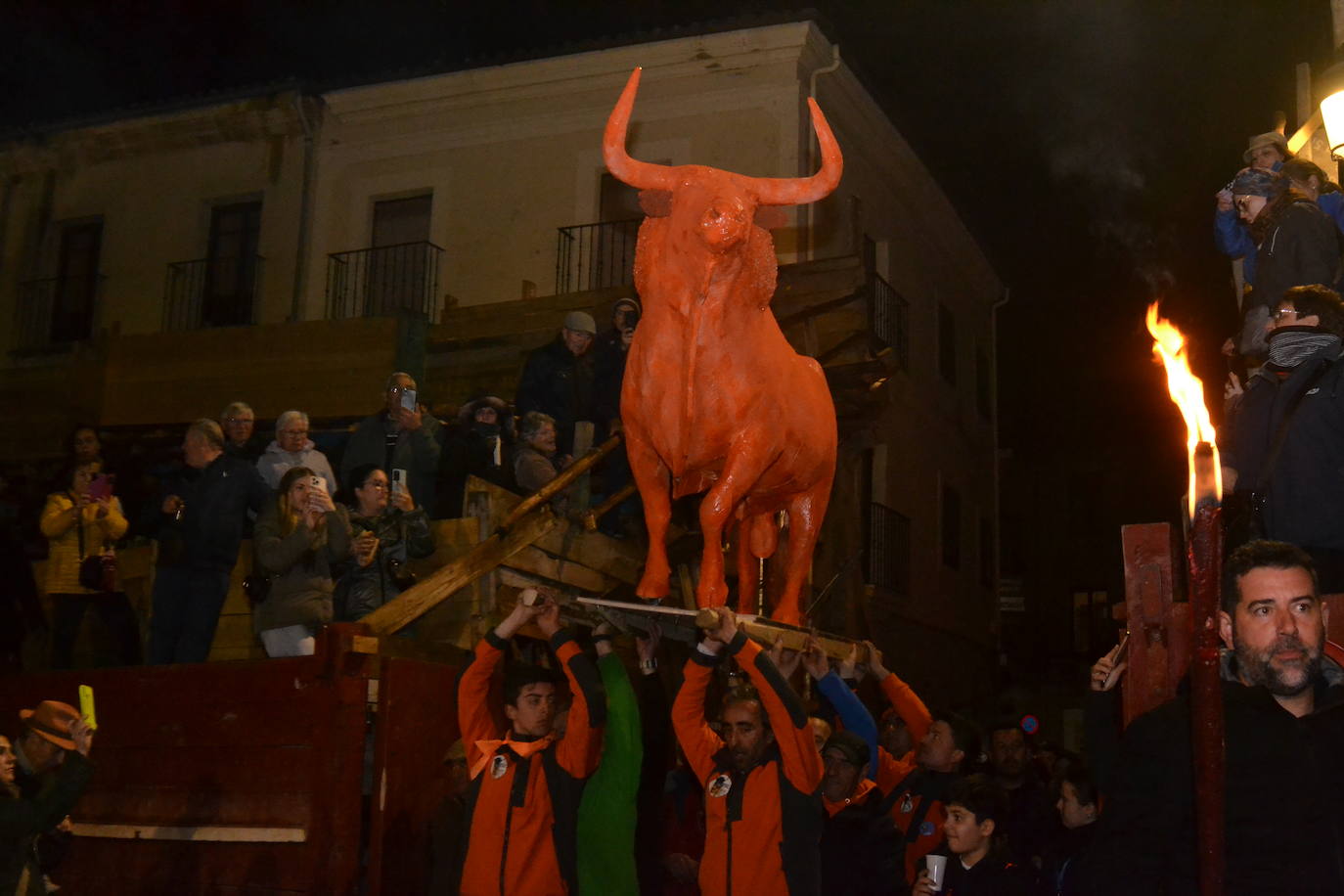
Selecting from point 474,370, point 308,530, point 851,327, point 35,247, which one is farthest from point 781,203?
point 35,247

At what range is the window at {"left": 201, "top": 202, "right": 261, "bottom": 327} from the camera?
770 inches

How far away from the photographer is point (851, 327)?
11.7m

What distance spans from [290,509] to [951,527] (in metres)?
16.6

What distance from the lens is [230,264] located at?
1967cm

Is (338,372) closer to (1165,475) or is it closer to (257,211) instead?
(257,211)

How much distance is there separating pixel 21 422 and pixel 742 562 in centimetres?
1311

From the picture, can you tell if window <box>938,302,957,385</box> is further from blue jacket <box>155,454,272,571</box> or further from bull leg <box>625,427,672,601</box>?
bull leg <box>625,427,672,601</box>

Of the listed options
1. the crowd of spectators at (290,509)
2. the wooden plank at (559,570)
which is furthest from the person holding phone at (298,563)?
the wooden plank at (559,570)

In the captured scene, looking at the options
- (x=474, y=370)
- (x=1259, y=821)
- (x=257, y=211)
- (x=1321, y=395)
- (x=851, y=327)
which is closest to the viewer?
(x=1259, y=821)

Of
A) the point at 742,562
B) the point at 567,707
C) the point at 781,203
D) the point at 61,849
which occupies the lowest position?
the point at 61,849

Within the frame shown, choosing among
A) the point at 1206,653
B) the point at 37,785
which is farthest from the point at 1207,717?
the point at 37,785

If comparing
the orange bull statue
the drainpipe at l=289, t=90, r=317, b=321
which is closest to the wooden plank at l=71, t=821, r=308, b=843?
the orange bull statue

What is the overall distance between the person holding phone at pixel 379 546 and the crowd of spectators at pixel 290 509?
1 centimetres

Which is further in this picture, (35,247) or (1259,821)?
(35,247)
